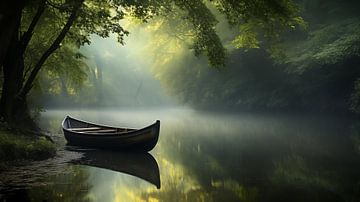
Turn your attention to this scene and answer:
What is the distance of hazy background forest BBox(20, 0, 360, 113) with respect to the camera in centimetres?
2348

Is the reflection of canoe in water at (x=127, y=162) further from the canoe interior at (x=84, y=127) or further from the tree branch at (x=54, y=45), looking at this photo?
the tree branch at (x=54, y=45)

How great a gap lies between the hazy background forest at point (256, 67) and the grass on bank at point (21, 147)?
497cm

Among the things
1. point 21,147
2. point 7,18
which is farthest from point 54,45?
point 7,18

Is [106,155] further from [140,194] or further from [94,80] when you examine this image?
[94,80]

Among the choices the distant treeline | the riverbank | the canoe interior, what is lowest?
the riverbank

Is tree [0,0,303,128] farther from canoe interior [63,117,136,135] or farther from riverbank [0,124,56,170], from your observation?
canoe interior [63,117,136,135]

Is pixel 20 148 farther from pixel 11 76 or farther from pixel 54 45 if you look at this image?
pixel 54 45

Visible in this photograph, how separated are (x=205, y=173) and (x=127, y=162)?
12.2 feet

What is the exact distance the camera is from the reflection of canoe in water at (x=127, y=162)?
12.9 m

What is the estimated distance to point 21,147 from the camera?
46.8ft

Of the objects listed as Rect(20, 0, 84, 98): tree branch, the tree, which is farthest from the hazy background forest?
Rect(20, 0, 84, 98): tree branch

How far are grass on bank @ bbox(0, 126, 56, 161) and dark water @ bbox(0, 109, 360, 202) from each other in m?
0.62

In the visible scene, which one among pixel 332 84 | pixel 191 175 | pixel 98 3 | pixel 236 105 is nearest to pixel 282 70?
pixel 332 84

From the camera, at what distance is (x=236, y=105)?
42.0 m
